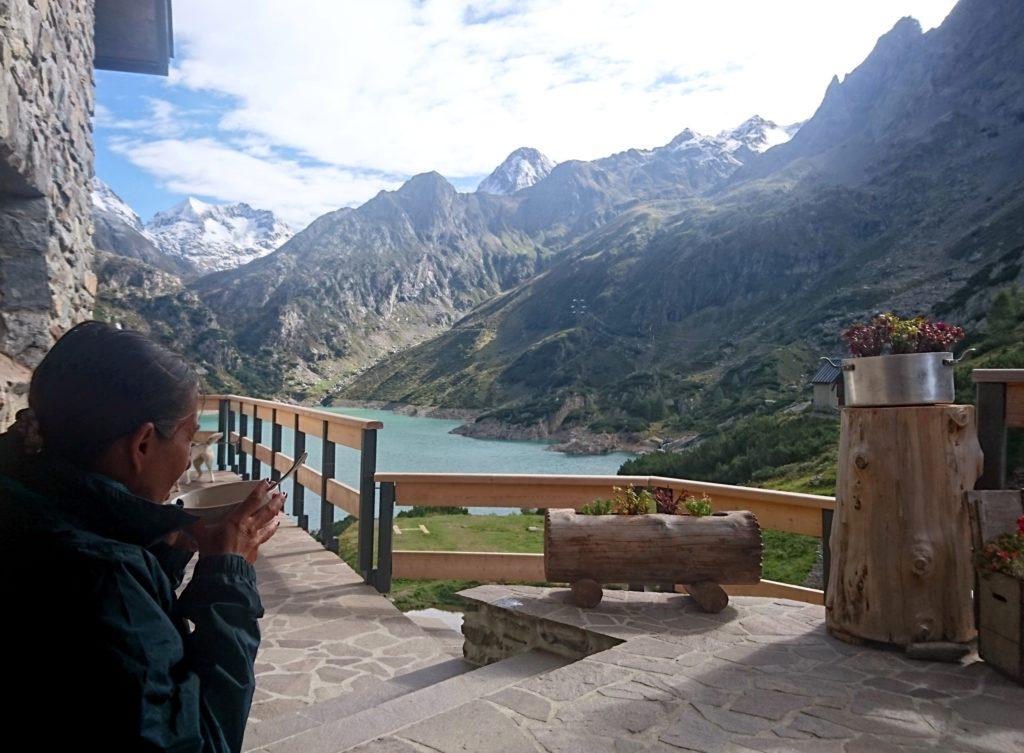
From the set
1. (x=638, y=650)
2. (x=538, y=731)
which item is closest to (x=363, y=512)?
(x=638, y=650)

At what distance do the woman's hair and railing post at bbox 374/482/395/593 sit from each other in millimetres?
3414

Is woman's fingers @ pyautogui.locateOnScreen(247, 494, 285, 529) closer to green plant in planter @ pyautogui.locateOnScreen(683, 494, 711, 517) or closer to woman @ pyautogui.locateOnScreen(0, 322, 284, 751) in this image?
woman @ pyautogui.locateOnScreen(0, 322, 284, 751)

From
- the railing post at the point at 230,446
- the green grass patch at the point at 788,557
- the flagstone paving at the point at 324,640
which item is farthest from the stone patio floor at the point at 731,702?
the green grass patch at the point at 788,557

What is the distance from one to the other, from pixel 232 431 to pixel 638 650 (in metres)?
7.46

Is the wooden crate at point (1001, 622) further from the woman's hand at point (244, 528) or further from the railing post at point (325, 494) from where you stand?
the railing post at point (325, 494)

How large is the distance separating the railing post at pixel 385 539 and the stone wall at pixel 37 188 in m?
1.99

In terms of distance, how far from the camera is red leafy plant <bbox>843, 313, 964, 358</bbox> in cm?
327

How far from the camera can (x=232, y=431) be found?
927 cm

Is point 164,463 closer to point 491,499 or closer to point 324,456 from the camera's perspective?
point 491,499

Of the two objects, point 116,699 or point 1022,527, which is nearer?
point 116,699

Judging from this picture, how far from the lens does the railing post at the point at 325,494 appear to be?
5.34m

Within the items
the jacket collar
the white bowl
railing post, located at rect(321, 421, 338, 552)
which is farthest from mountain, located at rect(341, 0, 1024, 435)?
the jacket collar

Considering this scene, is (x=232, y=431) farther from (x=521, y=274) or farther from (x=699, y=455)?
(x=521, y=274)

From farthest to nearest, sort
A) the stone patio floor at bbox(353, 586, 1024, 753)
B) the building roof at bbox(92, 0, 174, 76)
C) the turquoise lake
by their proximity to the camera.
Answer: the turquoise lake → the building roof at bbox(92, 0, 174, 76) → the stone patio floor at bbox(353, 586, 1024, 753)
